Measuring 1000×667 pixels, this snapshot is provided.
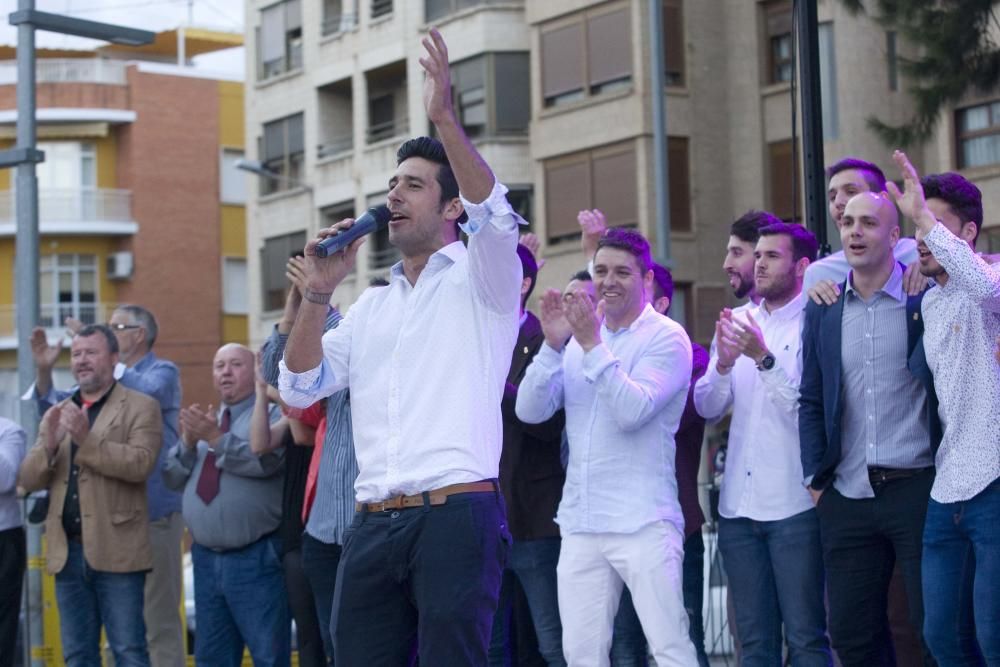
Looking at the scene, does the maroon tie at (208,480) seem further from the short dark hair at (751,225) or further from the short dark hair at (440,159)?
the short dark hair at (440,159)

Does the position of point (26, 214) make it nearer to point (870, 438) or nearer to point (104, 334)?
point (104, 334)

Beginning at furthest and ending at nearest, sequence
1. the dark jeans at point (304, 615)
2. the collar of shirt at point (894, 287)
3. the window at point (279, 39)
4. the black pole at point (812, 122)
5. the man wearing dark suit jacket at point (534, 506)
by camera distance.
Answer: the window at point (279, 39) → the dark jeans at point (304, 615) → the black pole at point (812, 122) → the man wearing dark suit jacket at point (534, 506) → the collar of shirt at point (894, 287)

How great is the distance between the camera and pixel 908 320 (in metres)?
6.78

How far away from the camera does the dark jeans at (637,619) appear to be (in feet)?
25.2

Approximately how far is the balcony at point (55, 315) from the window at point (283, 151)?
7599mm

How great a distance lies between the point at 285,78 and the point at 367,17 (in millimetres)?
3472

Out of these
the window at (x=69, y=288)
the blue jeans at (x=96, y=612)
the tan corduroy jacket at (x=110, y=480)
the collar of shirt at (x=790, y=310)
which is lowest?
the blue jeans at (x=96, y=612)

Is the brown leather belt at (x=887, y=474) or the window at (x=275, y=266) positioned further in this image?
the window at (x=275, y=266)

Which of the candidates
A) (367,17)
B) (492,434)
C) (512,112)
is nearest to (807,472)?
(492,434)

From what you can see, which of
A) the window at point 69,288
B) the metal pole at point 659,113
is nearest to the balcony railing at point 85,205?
the window at point 69,288

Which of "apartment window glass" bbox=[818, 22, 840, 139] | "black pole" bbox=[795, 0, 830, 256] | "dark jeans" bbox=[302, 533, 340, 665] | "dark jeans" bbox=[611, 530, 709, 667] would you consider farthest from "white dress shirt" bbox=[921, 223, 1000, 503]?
"apartment window glass" bbox=[818, 22, 840, 139]

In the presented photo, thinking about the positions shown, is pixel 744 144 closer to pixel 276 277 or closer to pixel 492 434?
pixel 276 277

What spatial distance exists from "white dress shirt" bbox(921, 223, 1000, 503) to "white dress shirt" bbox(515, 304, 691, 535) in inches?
50.9

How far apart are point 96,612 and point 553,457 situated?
3.32 metres
